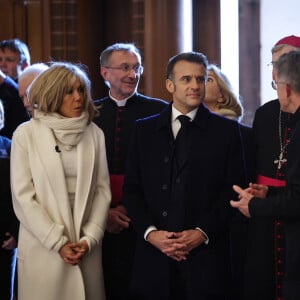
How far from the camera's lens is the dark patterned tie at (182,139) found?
141 inches

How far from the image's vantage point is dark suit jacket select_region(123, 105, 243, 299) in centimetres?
350

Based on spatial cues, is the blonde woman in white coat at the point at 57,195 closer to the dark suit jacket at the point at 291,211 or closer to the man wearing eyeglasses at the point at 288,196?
the man wearing eyeglasses at the point at 288,196

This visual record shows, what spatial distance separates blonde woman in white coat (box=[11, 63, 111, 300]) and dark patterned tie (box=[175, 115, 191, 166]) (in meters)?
0.41

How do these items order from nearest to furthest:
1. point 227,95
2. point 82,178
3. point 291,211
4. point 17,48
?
point 291,211
point 82,178
point 227,95
point 17,48

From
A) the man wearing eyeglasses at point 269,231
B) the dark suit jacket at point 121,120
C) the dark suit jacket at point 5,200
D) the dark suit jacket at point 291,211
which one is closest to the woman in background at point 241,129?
the man wearing eyeglasses at point 269,231

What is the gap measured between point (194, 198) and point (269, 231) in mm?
453

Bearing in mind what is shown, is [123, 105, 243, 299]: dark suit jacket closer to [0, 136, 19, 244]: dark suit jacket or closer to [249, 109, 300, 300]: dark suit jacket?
[249, 109, 300, 300]: dark suit jacket

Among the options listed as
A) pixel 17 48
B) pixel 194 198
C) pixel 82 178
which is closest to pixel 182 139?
pixel 194 198

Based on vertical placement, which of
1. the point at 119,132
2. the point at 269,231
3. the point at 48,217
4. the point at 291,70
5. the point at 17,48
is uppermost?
the point at 17,48

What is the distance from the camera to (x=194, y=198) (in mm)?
3520

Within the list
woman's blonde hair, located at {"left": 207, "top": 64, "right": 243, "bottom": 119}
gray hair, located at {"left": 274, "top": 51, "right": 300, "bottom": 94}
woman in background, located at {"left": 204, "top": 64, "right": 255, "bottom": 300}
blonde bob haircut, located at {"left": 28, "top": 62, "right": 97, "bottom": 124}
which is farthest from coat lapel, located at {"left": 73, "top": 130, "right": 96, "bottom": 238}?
woman's blonde hair, located at {"left": 207, "top": 64, "right": 243, "bottom": 119}

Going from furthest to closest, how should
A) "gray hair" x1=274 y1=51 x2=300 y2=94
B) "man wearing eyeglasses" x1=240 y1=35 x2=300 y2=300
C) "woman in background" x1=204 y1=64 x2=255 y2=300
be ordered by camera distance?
"woman in background" x1=204 y1=64 x2=255 y2=300 → "man wearing eyeglasses" x1=240 y1=35 x2=300 y2=300 → "gray hair" x1=274 y1=51 x2=300 y2=94

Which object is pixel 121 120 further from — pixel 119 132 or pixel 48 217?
pixel 48 217

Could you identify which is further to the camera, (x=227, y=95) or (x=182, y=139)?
(x=227, y=95)
